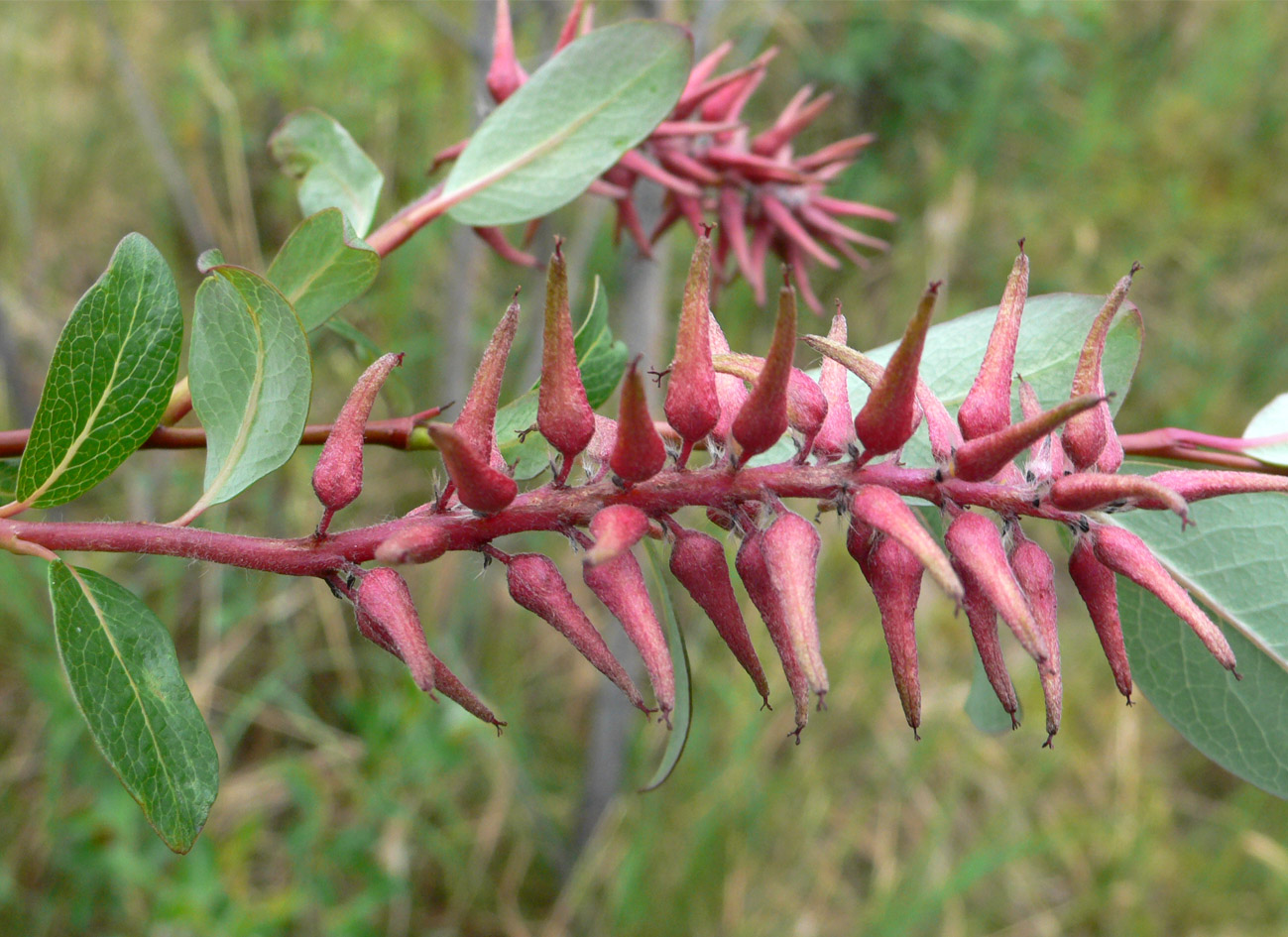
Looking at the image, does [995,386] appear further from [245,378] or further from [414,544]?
[245,378]

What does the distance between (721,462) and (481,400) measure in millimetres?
129

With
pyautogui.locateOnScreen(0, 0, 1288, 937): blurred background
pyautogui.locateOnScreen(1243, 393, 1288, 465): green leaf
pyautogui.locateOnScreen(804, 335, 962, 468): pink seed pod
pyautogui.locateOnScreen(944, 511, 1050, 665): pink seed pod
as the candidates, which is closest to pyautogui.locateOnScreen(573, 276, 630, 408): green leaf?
pyautogui.locateOnScreen(804, 335, 962, 468): pink seed pod

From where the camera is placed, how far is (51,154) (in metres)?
3.43

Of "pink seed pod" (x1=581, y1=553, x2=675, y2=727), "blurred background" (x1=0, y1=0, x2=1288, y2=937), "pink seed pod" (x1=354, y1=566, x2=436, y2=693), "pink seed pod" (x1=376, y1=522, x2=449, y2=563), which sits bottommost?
"blurred background" (x1=0, y1=0, x2=1288, y2=937)

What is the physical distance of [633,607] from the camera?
0.50m

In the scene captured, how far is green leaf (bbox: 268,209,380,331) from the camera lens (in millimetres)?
698

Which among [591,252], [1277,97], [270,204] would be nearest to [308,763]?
[591,252]

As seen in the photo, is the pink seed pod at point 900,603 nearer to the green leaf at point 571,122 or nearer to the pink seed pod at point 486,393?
the pink seed pod at point 486,393

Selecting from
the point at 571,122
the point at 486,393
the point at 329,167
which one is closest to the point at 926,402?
the point at 486,393

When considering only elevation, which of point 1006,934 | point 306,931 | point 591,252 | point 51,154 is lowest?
point 1006,934

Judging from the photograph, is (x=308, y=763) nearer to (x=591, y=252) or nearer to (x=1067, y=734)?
(x=591, y=252)

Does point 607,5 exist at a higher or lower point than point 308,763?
higher

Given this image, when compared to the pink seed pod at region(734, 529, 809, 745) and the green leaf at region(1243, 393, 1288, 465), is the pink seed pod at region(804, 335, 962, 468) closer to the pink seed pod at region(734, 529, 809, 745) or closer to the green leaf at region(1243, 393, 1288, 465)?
the pink seed pod at region(734, 529, 809, 745)

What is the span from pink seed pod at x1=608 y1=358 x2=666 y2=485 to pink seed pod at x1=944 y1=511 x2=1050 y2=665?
0.50ft
